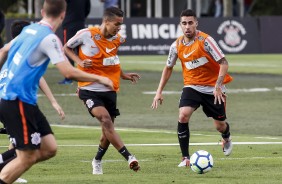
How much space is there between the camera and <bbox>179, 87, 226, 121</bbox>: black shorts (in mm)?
14914

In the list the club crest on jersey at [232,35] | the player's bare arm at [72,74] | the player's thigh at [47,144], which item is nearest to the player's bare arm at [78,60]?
the player's thigh at [47,144]

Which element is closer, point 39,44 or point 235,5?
point 39,44

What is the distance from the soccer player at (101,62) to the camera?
1372 centimetres

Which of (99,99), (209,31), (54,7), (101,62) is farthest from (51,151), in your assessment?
(209,31)

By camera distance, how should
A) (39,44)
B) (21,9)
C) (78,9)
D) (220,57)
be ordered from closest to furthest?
(39,44), (220,57), (78,9), (21,9)

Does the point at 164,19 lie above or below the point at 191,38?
below

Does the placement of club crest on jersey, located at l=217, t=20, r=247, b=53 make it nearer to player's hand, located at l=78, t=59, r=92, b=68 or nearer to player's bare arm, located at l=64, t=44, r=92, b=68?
player's bare arm, located at l=64, t=44, r=92, b=68

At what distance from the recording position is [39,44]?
10562 millimetres

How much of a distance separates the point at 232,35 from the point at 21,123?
2952 cm

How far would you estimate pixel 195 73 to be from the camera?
49.5ft

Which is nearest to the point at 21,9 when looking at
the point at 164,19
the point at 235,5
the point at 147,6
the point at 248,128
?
the point at 147,6

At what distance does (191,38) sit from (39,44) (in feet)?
15.0

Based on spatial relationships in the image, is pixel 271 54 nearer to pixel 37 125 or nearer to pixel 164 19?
pixel 164 19

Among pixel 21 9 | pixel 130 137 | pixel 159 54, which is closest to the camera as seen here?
pixel 130 137
